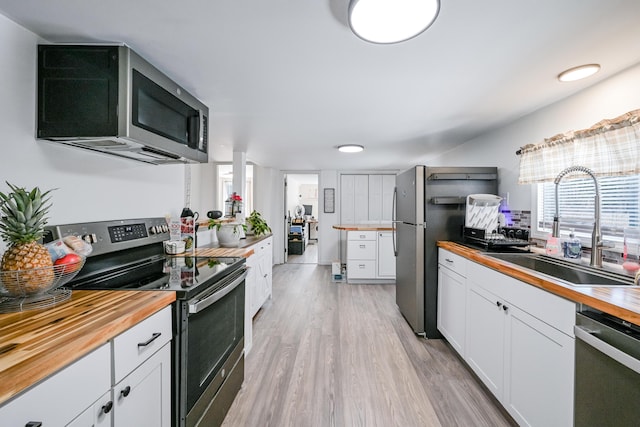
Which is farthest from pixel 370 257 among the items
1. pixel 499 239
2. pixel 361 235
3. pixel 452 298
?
pixel 499 239

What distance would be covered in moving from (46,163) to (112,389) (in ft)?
3.46

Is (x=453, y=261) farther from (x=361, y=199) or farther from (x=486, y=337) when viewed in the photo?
(x=361, y=199)

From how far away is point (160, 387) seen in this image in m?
1.07

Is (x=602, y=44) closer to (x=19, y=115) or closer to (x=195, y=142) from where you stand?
(x=195, y=142)

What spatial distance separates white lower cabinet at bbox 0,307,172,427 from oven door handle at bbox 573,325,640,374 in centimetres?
158

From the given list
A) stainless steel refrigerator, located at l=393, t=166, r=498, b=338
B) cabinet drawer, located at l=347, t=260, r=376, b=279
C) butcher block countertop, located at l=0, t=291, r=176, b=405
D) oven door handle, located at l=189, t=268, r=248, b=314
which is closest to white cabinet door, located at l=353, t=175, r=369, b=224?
cabinet drawer, located at l=347, t=260, r=376, b=279

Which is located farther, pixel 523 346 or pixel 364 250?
pixel 364 250

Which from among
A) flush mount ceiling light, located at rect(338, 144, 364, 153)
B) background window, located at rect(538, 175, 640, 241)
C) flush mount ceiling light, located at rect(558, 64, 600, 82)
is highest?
flush mount ceiling light, located at rect(338, 144, 364, 153)

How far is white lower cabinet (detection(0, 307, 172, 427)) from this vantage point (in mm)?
620

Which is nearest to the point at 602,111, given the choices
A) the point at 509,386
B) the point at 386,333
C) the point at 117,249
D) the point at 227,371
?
the point at 509,386

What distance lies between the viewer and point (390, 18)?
1.10 meters

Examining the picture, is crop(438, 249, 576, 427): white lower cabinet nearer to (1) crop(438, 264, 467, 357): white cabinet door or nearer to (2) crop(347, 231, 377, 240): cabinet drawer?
(1) crop(438, 264, 467, 357): white cabinet door

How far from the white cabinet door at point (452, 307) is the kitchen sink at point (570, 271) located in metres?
0.41

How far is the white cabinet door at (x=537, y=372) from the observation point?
117 centimetres
